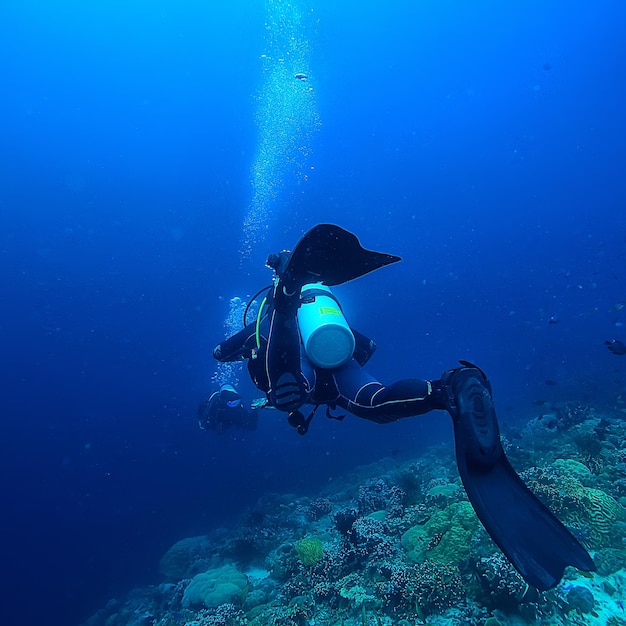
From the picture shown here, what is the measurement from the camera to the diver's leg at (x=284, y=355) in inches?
159

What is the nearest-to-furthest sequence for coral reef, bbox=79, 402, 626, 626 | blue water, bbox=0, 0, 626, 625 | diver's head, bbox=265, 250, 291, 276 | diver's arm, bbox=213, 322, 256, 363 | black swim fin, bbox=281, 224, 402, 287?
black swim fin, bbox=281, 224, 402, 287 < coral reef, bbox=79, 402, 626, 626 < diver's head, bbox=265, 250, 291, 276 < diver's arm, bbox=213, 322, 256, 363 < blue water, bbox=0, 0, 626, 625

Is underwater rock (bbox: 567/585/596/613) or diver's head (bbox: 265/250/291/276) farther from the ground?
diver's head (bbox: 265/250/291/276)

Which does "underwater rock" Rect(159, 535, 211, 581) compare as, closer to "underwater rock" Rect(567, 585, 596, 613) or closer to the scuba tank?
the scuba tank

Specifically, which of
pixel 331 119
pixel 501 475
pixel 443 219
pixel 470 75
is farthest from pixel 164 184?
pixel 501 475

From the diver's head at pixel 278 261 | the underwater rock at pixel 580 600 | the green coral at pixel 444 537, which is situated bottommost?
the underwater rock at pixel 580 600

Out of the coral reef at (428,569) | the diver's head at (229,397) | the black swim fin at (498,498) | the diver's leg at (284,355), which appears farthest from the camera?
the diver's head at (229,397)

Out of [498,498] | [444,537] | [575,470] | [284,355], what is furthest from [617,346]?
[284,355]

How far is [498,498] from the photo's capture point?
282 centimetres

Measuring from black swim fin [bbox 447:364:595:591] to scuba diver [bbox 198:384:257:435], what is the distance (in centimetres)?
950

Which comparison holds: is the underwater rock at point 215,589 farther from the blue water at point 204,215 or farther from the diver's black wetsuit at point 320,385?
the blue water at point 204,215

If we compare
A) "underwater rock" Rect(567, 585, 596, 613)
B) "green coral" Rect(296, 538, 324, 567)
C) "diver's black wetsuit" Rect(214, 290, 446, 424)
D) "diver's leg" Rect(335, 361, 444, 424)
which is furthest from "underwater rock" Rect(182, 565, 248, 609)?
"underwater rock" Rect(567, 585, 596, 613)

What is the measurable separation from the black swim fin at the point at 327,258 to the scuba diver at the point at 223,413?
854 centimetres

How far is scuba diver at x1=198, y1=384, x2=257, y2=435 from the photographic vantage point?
11781mm

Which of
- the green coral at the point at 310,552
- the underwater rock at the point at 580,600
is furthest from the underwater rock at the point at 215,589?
the underwater rock at the point at 580,600
